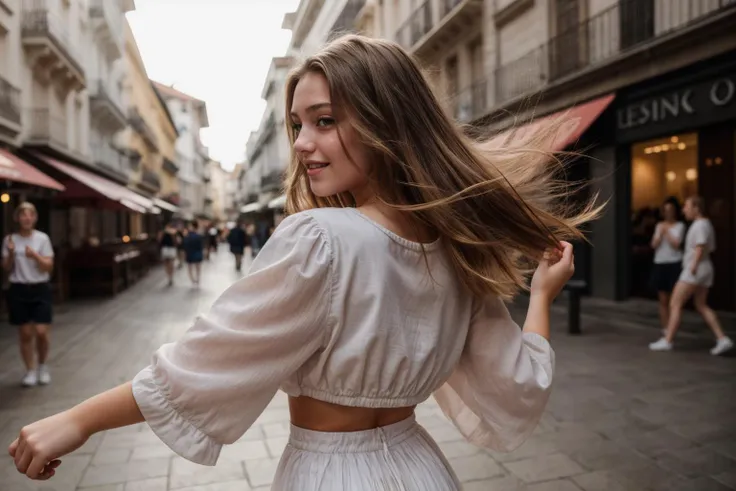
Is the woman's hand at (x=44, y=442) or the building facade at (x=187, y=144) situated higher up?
the building facade at (x=187, y=144)

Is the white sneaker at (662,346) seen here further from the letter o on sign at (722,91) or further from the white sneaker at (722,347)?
the letter o on sign at (722,91)

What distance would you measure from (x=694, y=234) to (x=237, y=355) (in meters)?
6.83

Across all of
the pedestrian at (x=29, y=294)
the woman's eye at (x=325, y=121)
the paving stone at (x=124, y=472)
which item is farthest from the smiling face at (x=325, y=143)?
the pedestrian at (x=29, y=294)

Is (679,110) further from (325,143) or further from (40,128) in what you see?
(40,128)

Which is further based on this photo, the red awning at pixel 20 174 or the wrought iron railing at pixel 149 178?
the wrought iron railing at pixel 149 178

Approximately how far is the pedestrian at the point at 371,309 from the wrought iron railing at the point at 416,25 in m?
19.4

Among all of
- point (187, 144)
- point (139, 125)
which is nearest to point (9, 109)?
point (139, 125)

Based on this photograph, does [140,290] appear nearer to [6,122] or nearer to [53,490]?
[6,122]

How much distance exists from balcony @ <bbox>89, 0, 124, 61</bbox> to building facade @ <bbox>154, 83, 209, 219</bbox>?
126 ft

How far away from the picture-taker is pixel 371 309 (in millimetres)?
1032

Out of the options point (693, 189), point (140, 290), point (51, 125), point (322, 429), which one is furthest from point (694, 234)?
point (51, 125)

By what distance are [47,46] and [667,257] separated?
15.3 metres

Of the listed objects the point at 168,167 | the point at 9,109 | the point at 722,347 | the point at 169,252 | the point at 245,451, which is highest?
the point at 168,167

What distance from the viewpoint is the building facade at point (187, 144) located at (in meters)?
71.5
